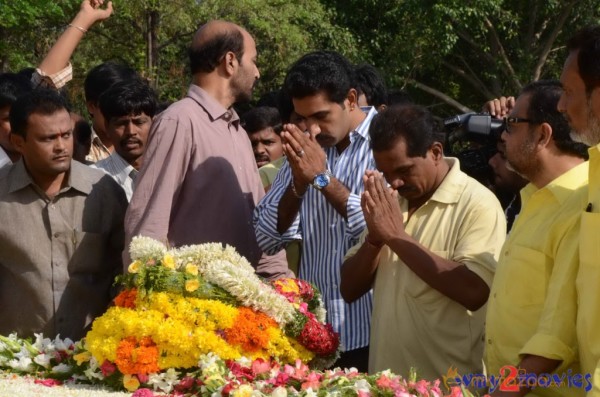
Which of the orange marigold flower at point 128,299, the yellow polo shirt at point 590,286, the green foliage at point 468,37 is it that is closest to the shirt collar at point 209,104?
the orange marigold flower at point 128,299

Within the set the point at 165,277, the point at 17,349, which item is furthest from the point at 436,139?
the point at 17,349

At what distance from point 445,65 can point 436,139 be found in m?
21.6

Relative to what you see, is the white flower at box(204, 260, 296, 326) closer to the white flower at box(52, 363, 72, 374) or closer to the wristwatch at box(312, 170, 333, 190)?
the wristwatch at box(312, 170, 333, 190)

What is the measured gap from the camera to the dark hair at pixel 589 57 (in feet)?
10.3

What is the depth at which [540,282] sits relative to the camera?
3.38 metres

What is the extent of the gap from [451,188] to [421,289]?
0.44m

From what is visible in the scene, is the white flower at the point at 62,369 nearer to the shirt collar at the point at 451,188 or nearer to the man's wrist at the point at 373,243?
the man's wrist at the point at 373,243

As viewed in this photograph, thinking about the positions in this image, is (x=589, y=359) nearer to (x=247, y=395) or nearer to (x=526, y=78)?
(x=247, y=395)

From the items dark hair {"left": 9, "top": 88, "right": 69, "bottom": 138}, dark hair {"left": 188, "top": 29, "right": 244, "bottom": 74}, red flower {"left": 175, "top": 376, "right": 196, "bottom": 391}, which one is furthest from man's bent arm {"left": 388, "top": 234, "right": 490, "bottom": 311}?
→ dark hair {"left": 9, "top": 88, "right": 69, "bottom": 138}

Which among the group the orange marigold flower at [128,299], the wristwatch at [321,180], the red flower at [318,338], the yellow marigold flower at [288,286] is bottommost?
the red flower at [318,338]

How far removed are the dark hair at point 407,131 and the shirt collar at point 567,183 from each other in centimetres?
68

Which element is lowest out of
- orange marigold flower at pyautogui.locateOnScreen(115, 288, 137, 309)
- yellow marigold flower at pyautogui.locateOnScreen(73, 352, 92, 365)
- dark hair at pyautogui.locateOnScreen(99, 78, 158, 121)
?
yellow marigold flower at pyautogui.locateOnScreen(73, 352, 92, 365)

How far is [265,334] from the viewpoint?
3.97 metres

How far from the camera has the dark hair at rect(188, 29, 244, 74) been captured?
4.85 meters
